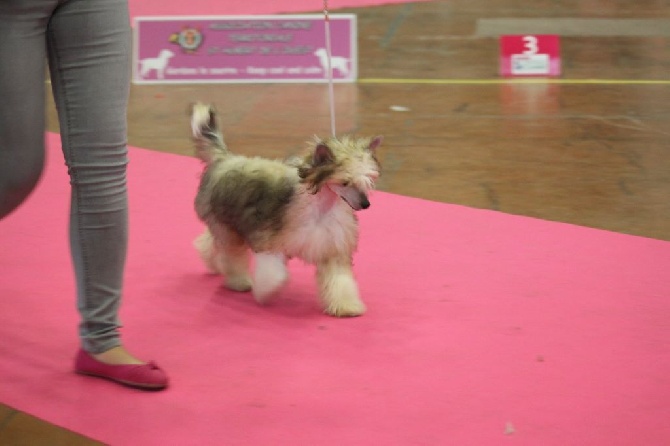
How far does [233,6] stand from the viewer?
9.20 m

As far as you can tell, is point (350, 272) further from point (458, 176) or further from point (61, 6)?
point (458, 176)

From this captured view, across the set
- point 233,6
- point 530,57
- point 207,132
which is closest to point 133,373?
point 207,132

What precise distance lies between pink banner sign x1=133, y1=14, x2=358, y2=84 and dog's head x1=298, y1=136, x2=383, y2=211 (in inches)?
144

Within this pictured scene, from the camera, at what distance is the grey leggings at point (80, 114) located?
2176 mm

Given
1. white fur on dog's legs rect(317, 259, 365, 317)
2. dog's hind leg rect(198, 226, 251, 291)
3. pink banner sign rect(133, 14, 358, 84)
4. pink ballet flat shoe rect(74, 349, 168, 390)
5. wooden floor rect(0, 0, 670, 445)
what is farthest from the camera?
pink banner sign rect(133, 14, 358, 84)

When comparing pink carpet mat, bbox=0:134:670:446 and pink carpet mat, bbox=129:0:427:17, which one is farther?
pink carpet mat, bbox=129:0:427:17

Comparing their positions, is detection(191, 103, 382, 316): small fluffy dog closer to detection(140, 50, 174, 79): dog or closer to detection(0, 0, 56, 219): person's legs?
detection(0, 0, 56, 219): person's legs

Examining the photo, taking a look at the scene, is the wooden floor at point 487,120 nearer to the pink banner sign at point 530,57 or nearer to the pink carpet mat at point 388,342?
the pink banner sign at point 530,57

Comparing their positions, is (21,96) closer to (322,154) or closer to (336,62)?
(322,154)

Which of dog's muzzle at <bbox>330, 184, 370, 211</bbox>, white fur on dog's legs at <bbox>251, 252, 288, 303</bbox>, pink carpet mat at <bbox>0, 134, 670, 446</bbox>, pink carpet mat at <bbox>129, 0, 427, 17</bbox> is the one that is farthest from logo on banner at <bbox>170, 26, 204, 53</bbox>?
dog's muzzle at <bbox>330, 184, 370, 211</bbox>

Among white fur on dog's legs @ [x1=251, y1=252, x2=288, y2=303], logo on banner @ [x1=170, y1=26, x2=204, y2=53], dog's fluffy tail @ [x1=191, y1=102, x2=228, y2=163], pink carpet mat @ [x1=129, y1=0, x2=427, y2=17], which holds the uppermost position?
dog's fluffy tail @ [x1=191, y1=102, x2=228, y2=163]

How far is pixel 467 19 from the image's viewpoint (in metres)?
8.81

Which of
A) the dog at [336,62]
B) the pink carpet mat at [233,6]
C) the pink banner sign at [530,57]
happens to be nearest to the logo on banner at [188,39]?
the dog at [336,62]

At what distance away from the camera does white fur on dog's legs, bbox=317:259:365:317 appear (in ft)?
9.92
